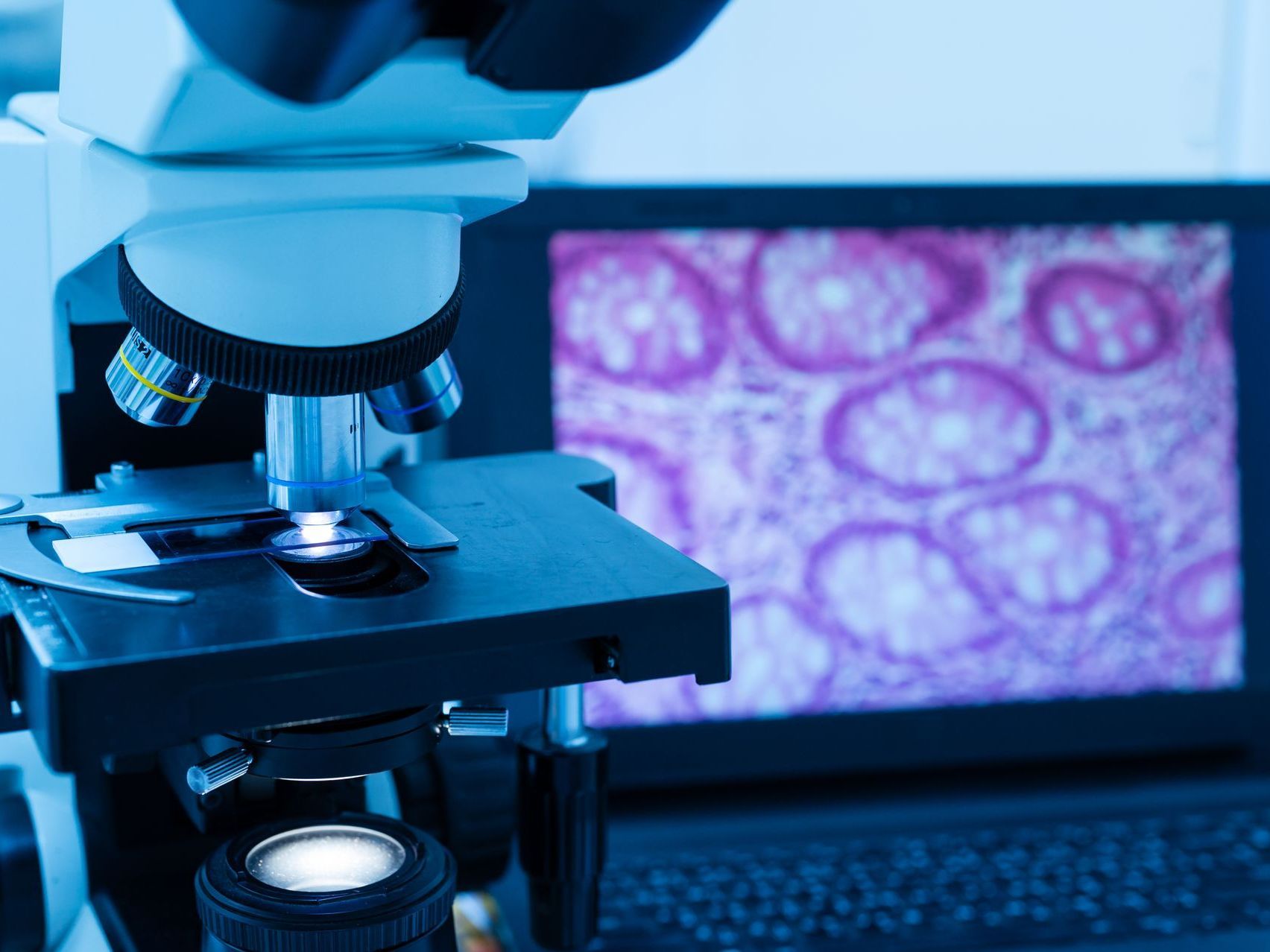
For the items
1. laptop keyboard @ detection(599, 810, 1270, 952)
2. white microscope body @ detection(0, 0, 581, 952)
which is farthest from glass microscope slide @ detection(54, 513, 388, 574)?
laptop keyboard @ detection(599, 810, 1270, 952)

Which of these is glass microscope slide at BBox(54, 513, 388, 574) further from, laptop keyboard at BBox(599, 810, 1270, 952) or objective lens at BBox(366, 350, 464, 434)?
laptop keyboard at BBox(599, 810, 1270, 952)

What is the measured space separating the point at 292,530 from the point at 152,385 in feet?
0.30

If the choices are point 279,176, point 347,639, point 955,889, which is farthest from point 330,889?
point 955,889

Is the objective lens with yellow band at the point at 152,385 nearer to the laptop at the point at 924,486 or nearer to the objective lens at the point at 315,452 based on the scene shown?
the objective lens at the point at 315,452

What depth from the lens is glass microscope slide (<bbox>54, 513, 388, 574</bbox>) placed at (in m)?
0.58

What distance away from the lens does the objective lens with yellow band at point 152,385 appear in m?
0.56

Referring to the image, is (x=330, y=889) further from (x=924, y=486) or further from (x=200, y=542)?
(x=924, y=486)

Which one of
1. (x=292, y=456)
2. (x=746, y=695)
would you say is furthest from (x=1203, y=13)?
(x=292, y=456)

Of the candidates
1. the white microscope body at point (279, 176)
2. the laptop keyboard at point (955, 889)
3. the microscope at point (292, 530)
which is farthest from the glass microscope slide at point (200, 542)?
the laptop keyboard at point (955, 889)

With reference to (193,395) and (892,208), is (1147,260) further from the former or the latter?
(193,395)

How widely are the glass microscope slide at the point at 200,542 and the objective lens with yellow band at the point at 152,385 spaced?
6 cm

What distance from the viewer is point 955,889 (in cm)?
91

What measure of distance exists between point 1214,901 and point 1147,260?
480mm

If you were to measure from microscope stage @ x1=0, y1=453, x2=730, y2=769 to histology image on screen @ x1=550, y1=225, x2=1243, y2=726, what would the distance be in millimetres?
424
